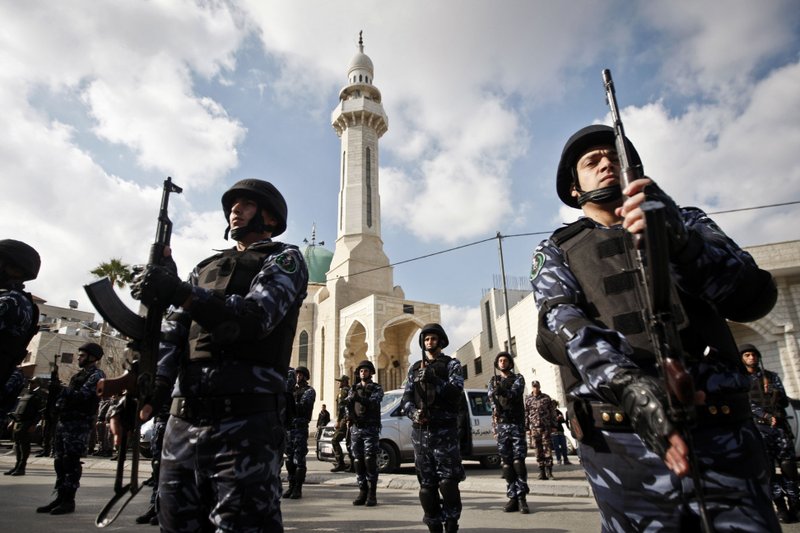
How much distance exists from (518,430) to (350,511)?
2.68m

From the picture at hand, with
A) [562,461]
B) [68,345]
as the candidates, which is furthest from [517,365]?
[68,345]

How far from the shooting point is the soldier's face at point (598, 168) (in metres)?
2.15

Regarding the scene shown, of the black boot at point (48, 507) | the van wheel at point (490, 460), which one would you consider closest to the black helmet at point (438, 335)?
the black boot at point (48, 507)

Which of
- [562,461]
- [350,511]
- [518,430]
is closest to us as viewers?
[350,511]

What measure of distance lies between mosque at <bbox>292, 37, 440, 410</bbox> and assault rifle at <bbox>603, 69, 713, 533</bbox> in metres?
24.1

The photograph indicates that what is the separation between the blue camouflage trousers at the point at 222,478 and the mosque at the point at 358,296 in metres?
23.2

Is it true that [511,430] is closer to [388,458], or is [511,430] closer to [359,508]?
[359,508]

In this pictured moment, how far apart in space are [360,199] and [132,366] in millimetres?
29016

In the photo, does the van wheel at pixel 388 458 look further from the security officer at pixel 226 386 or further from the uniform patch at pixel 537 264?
the uniform patch at pixel 537 264

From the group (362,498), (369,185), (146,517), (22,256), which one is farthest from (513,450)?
(369,185)

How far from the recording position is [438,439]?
15.7ft

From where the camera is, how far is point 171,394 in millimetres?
2535

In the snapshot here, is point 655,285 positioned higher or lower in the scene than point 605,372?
higher

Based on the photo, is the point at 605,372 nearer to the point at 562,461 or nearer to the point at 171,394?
the point at 171,394
